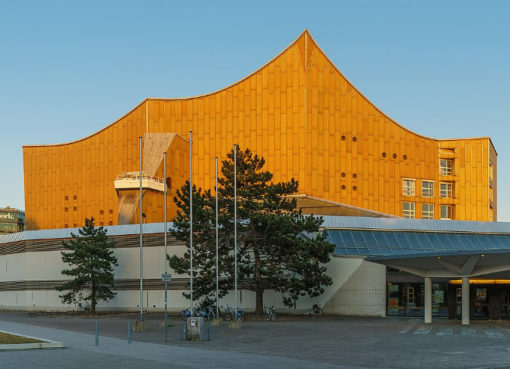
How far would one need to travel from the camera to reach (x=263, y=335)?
3700cm

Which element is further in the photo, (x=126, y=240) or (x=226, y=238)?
(x=126, y=240)

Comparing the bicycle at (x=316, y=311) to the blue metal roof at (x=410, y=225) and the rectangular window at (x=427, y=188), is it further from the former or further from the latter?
the rectangular window at (x=427, y=188)

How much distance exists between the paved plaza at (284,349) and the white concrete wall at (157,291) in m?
15.7

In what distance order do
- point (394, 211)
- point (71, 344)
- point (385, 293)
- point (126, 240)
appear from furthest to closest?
point (394, 211), point (126, 240), point (385, 293), point (71, 344)

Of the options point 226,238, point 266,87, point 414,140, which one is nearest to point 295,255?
point 226,238

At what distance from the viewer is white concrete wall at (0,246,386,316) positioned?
58156mm

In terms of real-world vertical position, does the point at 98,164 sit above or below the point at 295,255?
above

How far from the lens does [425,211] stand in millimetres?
93500

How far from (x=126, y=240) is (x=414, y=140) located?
40.0 metres

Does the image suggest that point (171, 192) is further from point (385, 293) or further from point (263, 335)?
point (263, 335)

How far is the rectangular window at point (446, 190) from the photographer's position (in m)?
95.6

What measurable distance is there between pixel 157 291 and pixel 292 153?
2500cm

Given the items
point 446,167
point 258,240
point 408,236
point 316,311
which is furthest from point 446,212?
point 258,240

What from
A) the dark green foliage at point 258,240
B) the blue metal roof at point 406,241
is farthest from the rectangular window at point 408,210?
the dark green foliage at point 258,240
